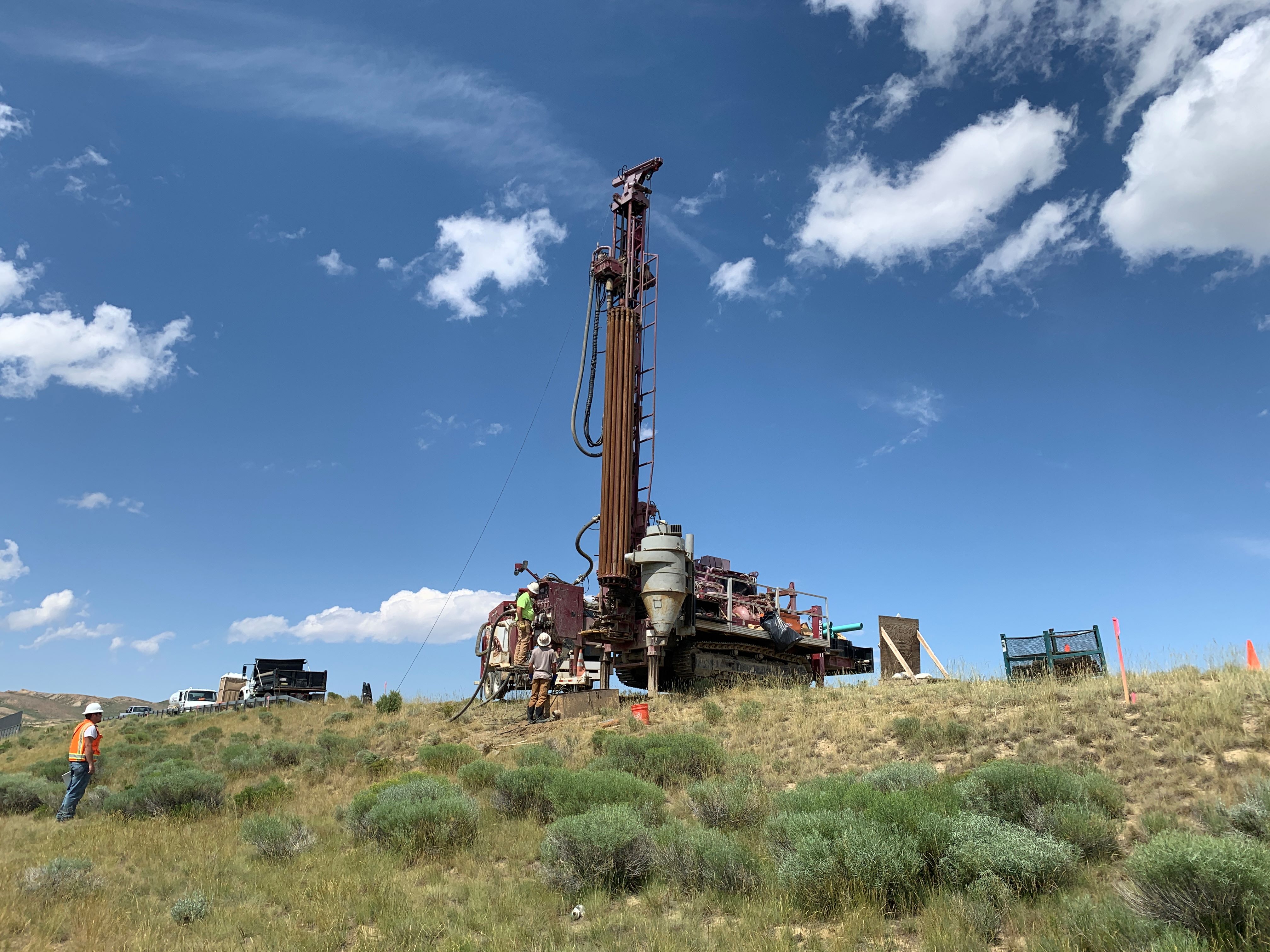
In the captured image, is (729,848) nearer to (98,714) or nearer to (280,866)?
(280,866)

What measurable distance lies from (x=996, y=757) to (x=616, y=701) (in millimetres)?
10074

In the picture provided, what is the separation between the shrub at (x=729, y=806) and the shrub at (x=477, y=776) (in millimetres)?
3749

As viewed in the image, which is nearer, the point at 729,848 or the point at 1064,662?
the point at 729,848

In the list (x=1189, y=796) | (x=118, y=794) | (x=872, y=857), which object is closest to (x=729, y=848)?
Result: (x=872, y=857)

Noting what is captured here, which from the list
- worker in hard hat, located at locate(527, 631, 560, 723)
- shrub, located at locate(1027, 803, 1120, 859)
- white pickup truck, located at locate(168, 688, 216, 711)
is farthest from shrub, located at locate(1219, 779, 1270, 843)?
white pickup truck, located at locate(168, 688, 216, 711)

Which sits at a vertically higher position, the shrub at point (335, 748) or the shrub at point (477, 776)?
the shrub at point (335, 748)

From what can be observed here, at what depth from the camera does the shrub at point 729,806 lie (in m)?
8.32

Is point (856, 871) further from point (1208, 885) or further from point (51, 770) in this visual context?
point (51, 770)

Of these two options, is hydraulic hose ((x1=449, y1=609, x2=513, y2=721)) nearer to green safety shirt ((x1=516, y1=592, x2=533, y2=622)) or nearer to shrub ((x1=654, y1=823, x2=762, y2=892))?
green safety shirt ((x1=516, y1=592, x2=533, y2=622))

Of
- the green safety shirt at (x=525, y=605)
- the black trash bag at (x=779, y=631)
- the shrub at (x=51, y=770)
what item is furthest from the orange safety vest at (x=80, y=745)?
the black trash bag at (x=779, y=631)

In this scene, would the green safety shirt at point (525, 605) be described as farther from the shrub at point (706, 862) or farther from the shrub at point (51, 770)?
the shrub at point (706, 862)

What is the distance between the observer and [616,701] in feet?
59.1

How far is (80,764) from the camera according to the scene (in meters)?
11.6

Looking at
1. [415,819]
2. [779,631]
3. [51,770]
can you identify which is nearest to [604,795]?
[415,819]
